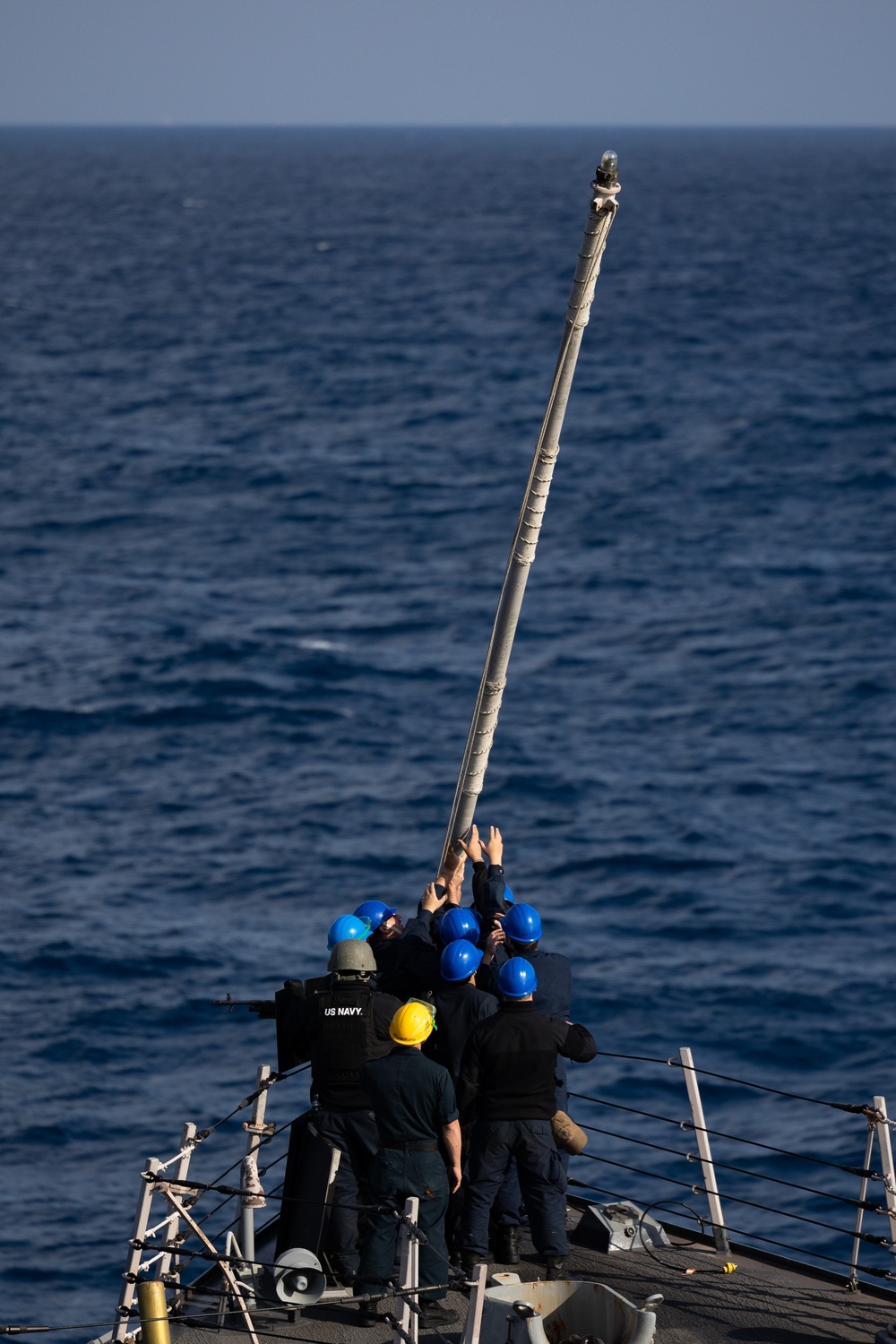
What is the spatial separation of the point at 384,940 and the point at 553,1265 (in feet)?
9.43

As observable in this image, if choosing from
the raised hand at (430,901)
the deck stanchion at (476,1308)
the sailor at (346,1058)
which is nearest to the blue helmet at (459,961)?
the sailor at (346,1058)

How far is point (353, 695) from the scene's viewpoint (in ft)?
157

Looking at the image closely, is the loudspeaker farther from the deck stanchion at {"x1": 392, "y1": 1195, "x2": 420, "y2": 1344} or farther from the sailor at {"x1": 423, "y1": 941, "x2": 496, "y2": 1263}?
the deck stanchion at {"x1": 392, "y1": 1195, "x2": 420, "y2": 1344}

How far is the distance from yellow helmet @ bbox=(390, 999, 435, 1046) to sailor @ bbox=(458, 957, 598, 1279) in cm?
52

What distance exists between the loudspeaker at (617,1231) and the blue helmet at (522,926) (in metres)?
2.47

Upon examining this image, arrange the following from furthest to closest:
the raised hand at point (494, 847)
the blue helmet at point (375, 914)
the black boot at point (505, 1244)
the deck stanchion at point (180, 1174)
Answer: the raised hand at point (494, 847), the blue helmet at point (375, 914), the black boot at point (505, 1244), the deck stanchion at point (180, 1174)

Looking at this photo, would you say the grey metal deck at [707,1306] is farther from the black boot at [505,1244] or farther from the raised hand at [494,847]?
the raised hand at [494,847]

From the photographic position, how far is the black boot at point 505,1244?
13117 millimetres

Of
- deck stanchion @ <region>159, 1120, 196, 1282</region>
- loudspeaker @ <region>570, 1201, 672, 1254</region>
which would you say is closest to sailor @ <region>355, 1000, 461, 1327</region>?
deck stanchion @ <region>159, 1120, 196, 1282</region>

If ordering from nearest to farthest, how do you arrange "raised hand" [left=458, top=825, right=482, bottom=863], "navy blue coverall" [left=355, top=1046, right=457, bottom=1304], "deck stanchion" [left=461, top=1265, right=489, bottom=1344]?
"deck stanchion" [left=461, top=1265, right=489, bottom=1344]
"navy blue coverall" [left=355, top=1046, right=457, bottom=1304]
"raised hand" [left=458, top=825, right=482, bottom=863]

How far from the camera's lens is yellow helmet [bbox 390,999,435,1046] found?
12.0m

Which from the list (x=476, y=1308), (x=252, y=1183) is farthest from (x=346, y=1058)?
(x=476, y=1308)

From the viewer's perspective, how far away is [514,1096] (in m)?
12.5

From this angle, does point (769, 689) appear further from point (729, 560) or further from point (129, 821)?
point (129, 821)
